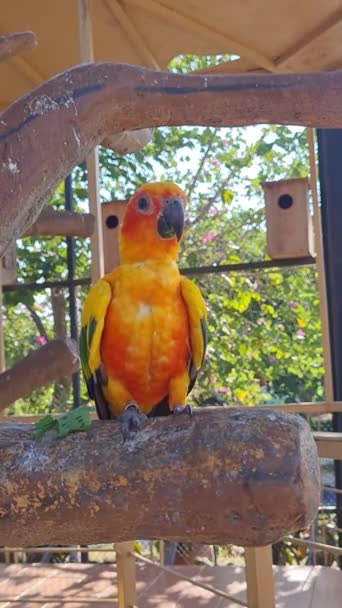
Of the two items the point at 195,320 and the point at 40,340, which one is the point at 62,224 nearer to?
the point at 195,320

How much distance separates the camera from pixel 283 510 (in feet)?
2.07

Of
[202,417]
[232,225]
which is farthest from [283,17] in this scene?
[232,225]

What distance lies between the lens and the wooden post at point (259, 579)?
1.69m

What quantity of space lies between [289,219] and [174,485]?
2.26 meters

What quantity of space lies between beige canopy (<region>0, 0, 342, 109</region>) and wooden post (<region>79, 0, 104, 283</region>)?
0.89 ft

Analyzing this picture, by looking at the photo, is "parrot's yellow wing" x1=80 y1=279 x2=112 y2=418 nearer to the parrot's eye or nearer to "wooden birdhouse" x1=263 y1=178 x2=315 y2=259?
the parrot's eye

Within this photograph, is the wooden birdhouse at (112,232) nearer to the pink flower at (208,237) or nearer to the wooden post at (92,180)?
the wooden post at (92,180)

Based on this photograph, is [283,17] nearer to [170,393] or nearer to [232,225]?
[170,393]

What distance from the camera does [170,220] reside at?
57.9 inches

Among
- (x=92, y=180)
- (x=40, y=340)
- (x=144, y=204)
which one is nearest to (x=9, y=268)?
(x=92, y=180)

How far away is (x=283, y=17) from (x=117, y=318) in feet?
4.90

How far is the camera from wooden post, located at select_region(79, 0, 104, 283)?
2.28 m

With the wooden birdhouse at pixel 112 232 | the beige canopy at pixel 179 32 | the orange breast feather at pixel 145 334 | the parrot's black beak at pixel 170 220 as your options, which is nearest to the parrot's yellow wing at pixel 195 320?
the orange breast feather at pixel 145 334

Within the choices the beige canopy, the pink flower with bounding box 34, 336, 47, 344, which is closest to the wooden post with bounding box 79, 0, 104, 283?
the beige canopy
